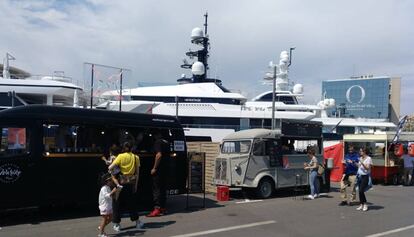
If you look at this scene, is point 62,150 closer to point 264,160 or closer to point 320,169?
point 264,160

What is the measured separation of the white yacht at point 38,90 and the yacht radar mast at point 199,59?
19.6 meters

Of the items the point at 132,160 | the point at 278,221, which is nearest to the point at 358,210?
the point at 278,221

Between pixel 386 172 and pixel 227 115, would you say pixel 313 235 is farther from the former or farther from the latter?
pixel 227 115

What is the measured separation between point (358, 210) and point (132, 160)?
21.4 ft

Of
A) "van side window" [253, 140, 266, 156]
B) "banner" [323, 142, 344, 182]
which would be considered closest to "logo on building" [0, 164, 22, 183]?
"van side window" [253, 140, 266, 156]

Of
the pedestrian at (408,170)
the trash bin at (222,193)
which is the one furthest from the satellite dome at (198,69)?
the trash bin at (222,193)

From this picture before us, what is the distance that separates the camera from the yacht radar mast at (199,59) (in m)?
55.5

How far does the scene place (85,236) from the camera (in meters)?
8.64

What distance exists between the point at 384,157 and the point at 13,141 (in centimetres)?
1730

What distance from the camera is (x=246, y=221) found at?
34.6 feet

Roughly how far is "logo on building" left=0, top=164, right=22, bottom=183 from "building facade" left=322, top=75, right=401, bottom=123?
455ft

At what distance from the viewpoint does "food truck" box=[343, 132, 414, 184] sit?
2123 centimetres

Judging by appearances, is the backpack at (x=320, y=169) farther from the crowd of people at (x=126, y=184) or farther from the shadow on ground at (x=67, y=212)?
the crowd of people at (x=126, y=184)

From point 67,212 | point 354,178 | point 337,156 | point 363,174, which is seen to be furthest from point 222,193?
point 337,156
